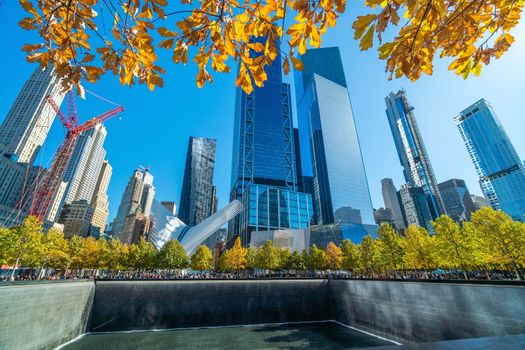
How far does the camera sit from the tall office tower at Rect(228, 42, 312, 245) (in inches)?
3305

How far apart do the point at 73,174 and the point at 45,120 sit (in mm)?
66218

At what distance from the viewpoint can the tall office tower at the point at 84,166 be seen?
172125mm

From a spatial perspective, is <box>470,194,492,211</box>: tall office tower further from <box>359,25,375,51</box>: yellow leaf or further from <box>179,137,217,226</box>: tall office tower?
<box>359,25,375,51</box>: yellow leaf

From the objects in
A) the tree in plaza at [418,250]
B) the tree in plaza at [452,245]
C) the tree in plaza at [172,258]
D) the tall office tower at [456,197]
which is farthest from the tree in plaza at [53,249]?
the tall office tower at [456,197]

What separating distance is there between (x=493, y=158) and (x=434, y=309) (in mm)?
157961

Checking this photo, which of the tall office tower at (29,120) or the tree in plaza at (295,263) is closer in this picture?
the tree in plaza at (295,263)

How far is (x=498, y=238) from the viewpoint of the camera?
23.8 m

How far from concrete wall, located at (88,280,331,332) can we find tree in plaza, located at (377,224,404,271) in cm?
1217

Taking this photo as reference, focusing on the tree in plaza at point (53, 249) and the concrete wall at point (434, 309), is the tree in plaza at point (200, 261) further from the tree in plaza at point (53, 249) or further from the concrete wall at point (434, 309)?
the concrete wall at point (434, 309)

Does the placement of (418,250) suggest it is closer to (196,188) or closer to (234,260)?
(234,260)

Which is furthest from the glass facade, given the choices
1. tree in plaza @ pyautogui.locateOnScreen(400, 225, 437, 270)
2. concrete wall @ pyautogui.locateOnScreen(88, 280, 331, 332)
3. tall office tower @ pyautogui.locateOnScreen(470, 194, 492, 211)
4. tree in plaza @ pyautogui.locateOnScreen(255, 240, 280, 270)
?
tall office tower @ pyautogui.locateOnScreen(470, 194, 492, 211)

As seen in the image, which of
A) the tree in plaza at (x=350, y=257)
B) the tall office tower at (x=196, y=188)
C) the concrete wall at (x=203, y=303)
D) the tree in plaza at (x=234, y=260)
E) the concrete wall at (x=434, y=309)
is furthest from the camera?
the tall office tower at (x=196, y=188)

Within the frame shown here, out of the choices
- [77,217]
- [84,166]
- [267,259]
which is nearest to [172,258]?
[267,259]

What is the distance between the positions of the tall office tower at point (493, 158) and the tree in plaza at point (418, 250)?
378ft
